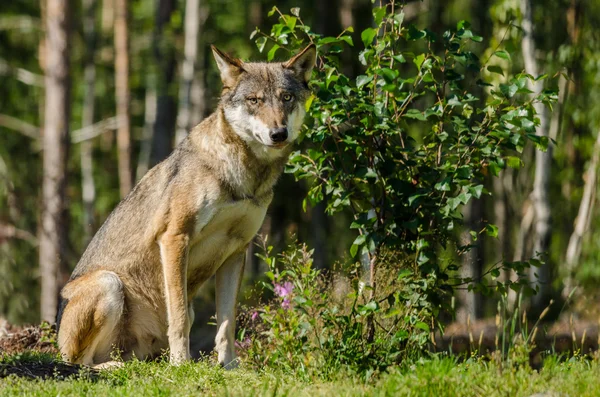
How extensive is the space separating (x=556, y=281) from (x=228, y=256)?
12.2m

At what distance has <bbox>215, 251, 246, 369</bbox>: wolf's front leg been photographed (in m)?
7.10

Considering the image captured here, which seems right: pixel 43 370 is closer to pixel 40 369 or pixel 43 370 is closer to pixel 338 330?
pixel 40 369

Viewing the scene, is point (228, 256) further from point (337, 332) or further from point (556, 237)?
point (556, 237)

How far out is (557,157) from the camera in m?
19.8

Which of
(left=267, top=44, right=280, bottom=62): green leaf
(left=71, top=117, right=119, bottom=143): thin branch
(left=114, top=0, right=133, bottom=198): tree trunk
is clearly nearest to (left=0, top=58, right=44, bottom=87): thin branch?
(left=71, top=117, right=119, bottom=143): thin branch

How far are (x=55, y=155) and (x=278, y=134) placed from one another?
1066cm

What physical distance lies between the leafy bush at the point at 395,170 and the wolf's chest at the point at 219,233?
70 centimetres

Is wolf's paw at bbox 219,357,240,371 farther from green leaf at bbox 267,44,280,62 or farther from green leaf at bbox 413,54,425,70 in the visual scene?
green leaf at bbox 413,54,425,70

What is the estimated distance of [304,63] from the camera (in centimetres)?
704

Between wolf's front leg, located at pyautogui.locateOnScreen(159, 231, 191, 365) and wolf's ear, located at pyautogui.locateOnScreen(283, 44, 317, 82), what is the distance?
64.2 inches

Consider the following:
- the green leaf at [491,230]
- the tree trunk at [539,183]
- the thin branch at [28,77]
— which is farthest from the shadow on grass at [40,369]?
the thin branch at [28,77]

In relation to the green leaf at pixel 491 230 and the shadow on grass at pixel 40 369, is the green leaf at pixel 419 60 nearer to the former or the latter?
the green leaf at pixel 491 230

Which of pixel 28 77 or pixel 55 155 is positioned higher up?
pixel 28 77

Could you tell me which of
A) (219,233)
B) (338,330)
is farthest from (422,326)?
(219,233)
